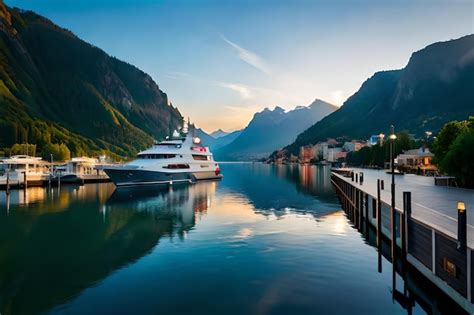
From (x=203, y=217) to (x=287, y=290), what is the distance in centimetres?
2111

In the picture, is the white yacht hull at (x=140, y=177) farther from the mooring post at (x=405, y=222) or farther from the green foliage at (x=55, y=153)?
the green foliage at (x=55, y=153)

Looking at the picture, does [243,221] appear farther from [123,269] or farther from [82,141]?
[82,141]

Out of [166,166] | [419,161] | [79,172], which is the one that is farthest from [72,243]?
[419,161]

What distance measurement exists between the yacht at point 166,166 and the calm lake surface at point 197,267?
31.9 metres

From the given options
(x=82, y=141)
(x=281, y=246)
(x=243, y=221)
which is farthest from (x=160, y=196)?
(x=82, y=141)

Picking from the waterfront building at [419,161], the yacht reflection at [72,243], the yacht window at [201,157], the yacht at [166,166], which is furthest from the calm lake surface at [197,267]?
the yacht window at [201,157]

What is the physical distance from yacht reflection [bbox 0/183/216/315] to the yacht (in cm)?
2190

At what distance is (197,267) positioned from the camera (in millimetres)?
19406

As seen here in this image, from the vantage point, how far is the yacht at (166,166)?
68.6m

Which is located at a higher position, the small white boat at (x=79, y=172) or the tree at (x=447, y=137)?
the tree at (x=447, y=137)

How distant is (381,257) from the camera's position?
20562mm

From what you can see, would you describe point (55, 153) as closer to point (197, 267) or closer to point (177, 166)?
point (177, 166)

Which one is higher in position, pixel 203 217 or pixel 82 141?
pixel 82 141

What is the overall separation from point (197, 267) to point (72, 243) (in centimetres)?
1072
